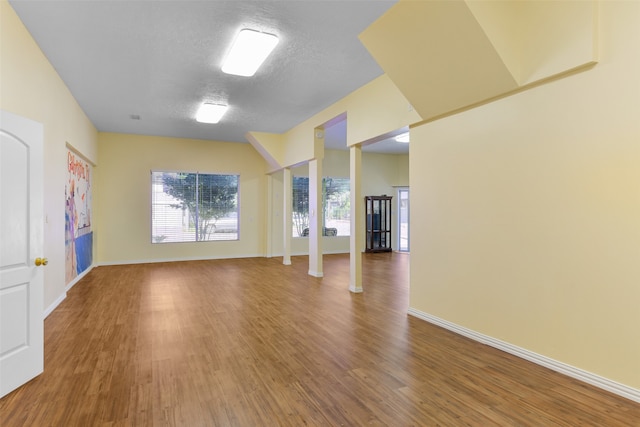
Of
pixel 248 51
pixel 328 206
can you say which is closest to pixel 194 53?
pixel 248 51

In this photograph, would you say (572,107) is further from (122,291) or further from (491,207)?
(122,291)

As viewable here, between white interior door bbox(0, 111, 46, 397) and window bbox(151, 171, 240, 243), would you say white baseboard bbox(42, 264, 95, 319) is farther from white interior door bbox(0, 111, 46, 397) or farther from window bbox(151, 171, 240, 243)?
window bbox(151, 171, 240, 243)

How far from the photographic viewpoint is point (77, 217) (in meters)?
6.09

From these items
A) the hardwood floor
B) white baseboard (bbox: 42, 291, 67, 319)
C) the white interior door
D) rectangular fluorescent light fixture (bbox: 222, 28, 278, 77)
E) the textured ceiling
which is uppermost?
the textured ceiling

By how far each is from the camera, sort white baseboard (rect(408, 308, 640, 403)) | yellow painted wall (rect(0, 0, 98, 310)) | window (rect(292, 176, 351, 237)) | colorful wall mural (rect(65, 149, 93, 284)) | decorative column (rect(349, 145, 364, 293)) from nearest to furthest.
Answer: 1. white baseboard (rect(408, 308, 640, 403))
2. yellow painted wall (rect(0, 0, 98, 310))
3. decorative column (rect(349, 145, 364, 293))
4. colorful wall mural (rect(65, 149, 93, 284))
5. window (rect(292, 176, 351, 237))

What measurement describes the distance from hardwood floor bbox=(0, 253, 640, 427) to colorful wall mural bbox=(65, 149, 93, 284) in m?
1.41

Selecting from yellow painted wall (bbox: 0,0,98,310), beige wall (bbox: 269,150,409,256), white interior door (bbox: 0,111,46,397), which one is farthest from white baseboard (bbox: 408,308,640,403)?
beige wall (bbox: 269,150,409,256)

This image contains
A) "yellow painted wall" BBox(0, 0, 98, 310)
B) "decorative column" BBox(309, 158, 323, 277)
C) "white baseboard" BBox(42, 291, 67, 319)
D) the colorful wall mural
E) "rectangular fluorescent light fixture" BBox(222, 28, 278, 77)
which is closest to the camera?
"yellow painted wall" BBox(0, 0, 98, 310)

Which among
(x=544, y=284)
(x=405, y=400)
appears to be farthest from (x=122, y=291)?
(x=544, y=284)

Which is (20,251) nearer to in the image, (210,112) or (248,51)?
(248,51)

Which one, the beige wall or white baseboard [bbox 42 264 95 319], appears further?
the beige wall

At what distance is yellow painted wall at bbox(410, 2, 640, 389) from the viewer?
2299mm

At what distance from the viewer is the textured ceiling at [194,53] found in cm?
308

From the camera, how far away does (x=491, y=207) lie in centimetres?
323
